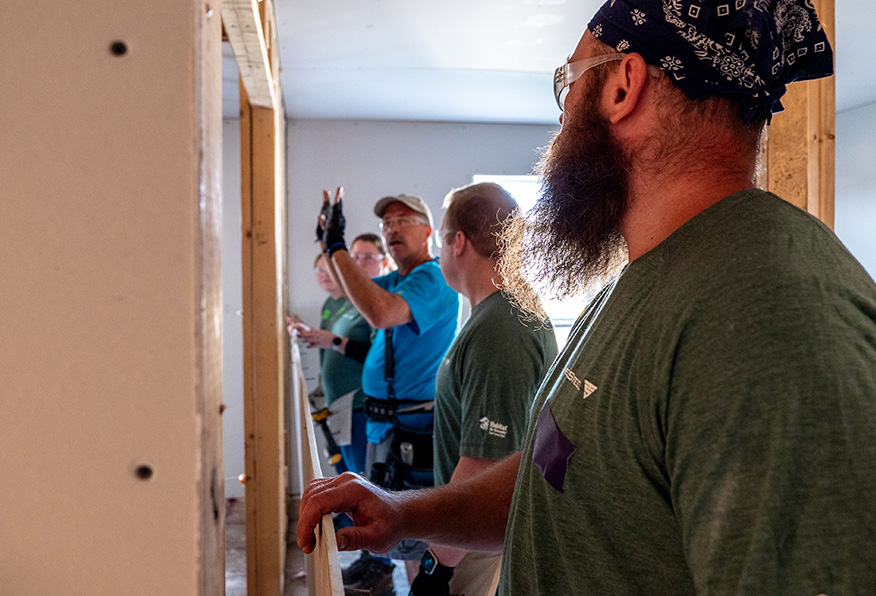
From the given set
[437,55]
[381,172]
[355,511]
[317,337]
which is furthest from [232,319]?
[355,511]

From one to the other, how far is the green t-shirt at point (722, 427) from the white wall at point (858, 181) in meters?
5.53

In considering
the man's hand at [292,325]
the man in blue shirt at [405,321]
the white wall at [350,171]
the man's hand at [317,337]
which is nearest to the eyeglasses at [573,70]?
the man in blue shirt at [405,321]

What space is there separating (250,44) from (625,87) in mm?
1311

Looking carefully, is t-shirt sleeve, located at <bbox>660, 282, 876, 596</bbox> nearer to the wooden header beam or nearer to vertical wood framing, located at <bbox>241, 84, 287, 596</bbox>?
the wooden header beam

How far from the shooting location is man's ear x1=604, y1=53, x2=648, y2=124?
81 cm

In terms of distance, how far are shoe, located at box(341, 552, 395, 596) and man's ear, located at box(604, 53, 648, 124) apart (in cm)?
289

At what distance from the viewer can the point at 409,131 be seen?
215 inches

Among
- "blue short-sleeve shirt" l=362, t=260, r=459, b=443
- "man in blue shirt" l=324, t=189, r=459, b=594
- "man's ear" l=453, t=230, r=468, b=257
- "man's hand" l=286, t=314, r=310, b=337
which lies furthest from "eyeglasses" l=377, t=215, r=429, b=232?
"man's hand" l=286, t=314, r=310, b=337

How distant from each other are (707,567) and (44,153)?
62 cm

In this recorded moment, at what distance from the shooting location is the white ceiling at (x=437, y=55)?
310 centimetres

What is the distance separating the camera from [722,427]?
1.72 ft

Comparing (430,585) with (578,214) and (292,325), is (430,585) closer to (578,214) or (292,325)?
(578,214)

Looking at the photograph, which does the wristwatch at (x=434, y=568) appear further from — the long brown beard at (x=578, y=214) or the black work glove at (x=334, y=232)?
the black work glove at (x=334, y=232)

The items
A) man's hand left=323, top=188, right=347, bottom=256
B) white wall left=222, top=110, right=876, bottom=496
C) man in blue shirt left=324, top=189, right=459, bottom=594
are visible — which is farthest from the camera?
white wall left=222, top=110, right=876, bottom=496
